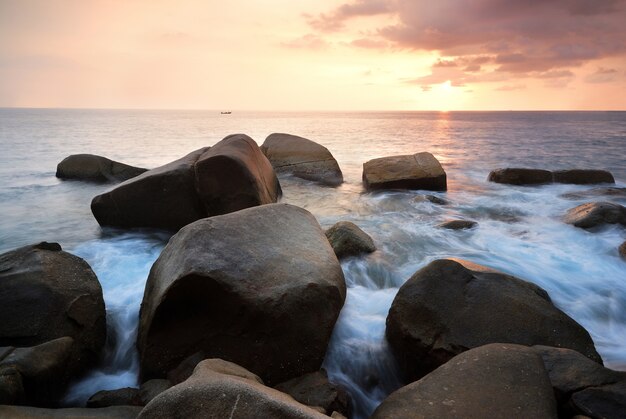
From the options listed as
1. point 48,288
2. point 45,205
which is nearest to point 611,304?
point 48,288

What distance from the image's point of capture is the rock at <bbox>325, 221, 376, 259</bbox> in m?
6.15

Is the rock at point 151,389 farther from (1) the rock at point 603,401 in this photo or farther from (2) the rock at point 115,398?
(1) the rock at point 603,401

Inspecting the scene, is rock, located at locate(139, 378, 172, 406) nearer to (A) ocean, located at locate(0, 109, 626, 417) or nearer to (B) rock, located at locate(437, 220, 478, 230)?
(A) ocean, located at locate(0, 109, 626, 417)

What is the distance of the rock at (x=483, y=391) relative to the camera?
2508 mm

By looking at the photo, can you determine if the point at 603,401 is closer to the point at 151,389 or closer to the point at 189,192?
the point at 151,389

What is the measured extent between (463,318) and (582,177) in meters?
10.9

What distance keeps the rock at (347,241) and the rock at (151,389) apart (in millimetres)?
3162

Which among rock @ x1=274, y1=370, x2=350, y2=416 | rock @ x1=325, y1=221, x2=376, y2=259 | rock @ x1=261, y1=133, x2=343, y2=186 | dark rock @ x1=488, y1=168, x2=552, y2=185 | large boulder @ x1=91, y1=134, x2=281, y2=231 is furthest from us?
rock @ x1=261, y1=133, x2=343, y2=186

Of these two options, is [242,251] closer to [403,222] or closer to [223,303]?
[223,303]

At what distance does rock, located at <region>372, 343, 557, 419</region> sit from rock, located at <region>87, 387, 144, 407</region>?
1.89 meters

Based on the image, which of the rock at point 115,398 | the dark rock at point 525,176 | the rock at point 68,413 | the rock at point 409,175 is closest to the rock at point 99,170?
the rock at point 409,175

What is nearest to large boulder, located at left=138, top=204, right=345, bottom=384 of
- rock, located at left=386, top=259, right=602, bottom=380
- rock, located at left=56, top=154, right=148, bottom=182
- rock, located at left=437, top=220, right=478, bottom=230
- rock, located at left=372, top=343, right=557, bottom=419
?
rock, located at left=386, top=259, right=602, bottom=380

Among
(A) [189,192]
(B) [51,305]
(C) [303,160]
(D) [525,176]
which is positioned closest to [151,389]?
(B) [51,305]

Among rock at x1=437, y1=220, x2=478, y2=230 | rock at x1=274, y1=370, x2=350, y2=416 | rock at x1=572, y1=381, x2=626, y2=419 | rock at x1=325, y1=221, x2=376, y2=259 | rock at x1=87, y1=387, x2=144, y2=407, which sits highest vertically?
rock at x1=572, y1=381, x2=626, y2=419
